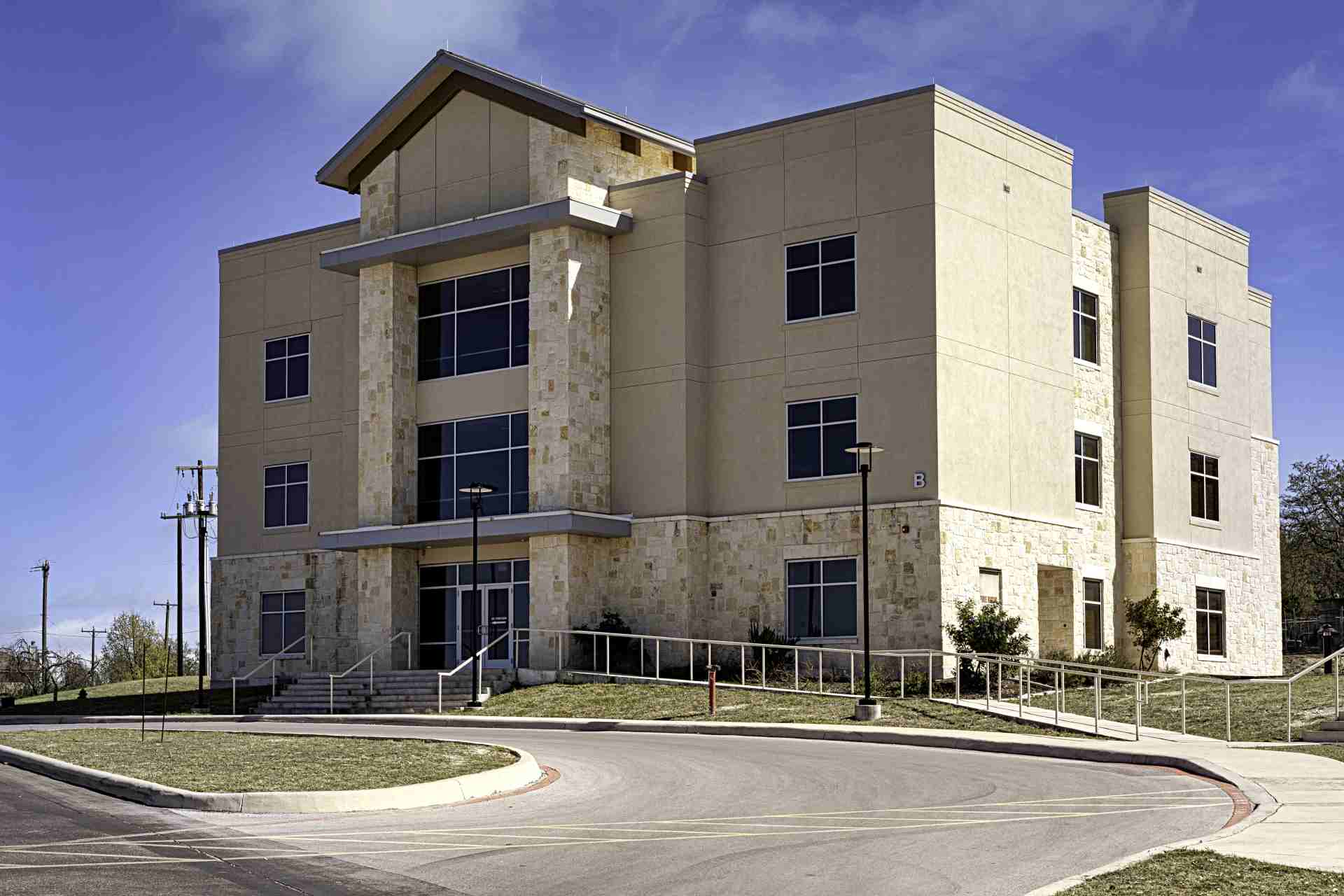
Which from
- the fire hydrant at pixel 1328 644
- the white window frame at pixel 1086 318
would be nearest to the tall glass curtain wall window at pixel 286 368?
the white window frame at pixel 1086 318

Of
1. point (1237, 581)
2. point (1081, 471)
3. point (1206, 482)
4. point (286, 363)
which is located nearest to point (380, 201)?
point (286, 363)

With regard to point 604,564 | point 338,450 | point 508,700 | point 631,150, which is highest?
point 631,150

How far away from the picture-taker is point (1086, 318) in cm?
4484

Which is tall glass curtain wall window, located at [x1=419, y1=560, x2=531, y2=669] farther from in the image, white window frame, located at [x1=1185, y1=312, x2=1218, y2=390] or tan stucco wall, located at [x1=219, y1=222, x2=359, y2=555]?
white window frame, located at [x1=1185, y1=312, x2=1218, y2=390]

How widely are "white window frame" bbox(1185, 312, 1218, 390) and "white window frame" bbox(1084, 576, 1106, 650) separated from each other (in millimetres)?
7360

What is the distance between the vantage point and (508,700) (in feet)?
125

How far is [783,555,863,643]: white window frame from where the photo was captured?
38688 millimetres

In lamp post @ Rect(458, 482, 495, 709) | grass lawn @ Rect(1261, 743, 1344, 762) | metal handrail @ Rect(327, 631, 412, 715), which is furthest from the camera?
metal handrail @ Rect(327, 631, 412, 715)

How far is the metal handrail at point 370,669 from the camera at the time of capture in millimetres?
40250

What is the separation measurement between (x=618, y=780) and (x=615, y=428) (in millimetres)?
22493

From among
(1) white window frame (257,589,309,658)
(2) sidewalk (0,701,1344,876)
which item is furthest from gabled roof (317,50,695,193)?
(2) sidewalk (0,701,1344,876)

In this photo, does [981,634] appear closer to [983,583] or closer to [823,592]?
[983,583]

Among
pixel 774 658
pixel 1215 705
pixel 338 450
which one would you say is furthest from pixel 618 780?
pixel 338 450

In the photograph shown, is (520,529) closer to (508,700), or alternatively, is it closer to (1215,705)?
Answer: (508,700)
